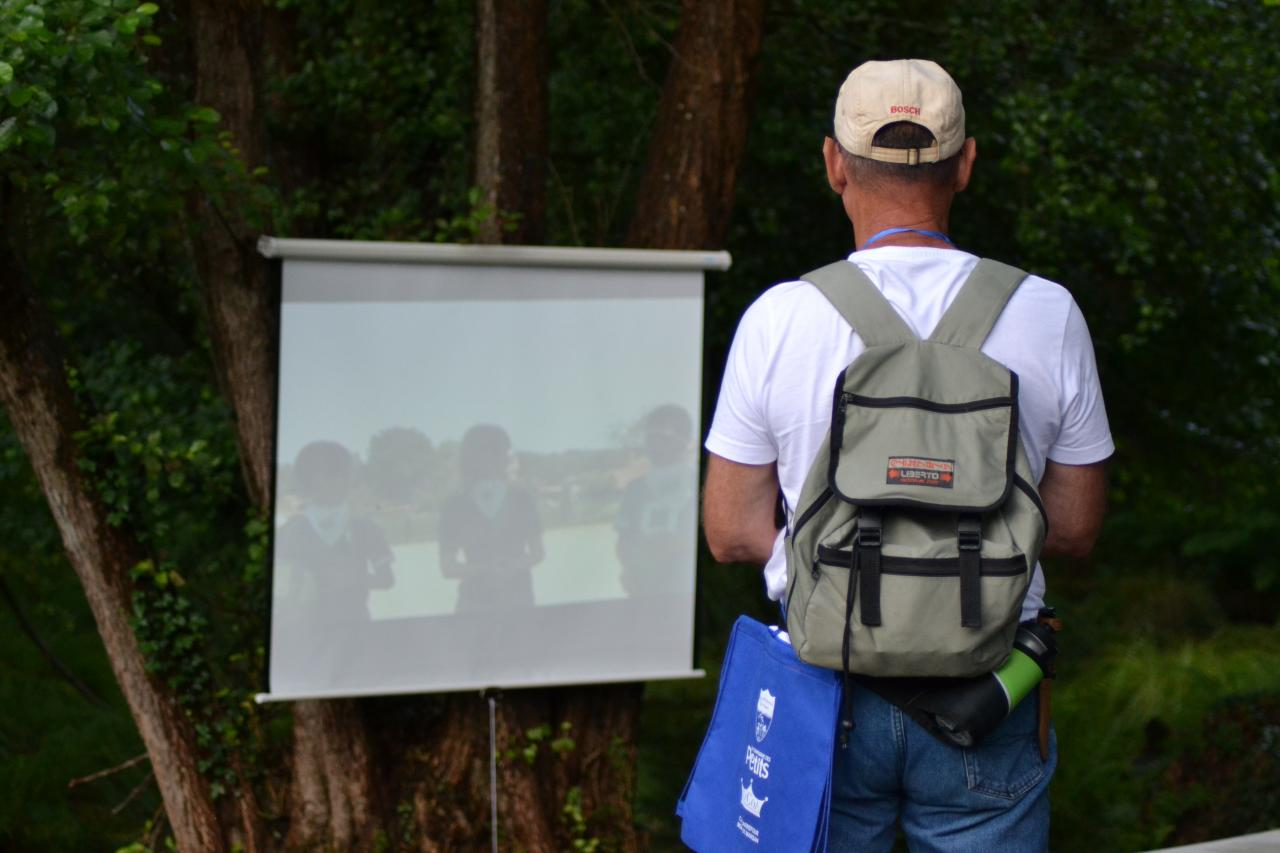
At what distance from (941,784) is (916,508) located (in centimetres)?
33

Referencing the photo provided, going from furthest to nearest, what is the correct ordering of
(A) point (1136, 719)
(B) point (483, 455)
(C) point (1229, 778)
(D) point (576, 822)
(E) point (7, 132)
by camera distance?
(A) point (1136, 719)
(C) point (1229, 778)
(D) point (576, 822)
(B) point (483, 455)
(E) point (7, 132)

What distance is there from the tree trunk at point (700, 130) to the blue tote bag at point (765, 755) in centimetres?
388

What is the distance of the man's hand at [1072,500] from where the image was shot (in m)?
1.77

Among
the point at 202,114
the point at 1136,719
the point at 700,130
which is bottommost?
the point at 1136,719

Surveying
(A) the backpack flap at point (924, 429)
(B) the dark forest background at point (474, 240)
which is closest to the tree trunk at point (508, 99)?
(B) the dark forest background at point (474, 240)

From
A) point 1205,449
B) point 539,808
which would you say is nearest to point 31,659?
point 539,808

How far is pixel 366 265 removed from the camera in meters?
4.77

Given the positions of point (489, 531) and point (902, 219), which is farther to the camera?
point (489, 531)

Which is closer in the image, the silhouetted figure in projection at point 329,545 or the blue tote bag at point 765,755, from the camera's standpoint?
the blue tote bag at point 765,755

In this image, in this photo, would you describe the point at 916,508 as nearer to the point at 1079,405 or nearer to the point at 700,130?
the point at 1079,405

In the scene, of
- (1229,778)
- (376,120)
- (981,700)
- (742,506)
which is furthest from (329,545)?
(1229,778)

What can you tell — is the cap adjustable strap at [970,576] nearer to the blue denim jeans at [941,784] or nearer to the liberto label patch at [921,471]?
the liberto label patch at [921,471]

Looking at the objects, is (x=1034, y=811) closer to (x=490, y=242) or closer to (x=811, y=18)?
(x=490, y=242)

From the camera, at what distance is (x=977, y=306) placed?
1.63 m
